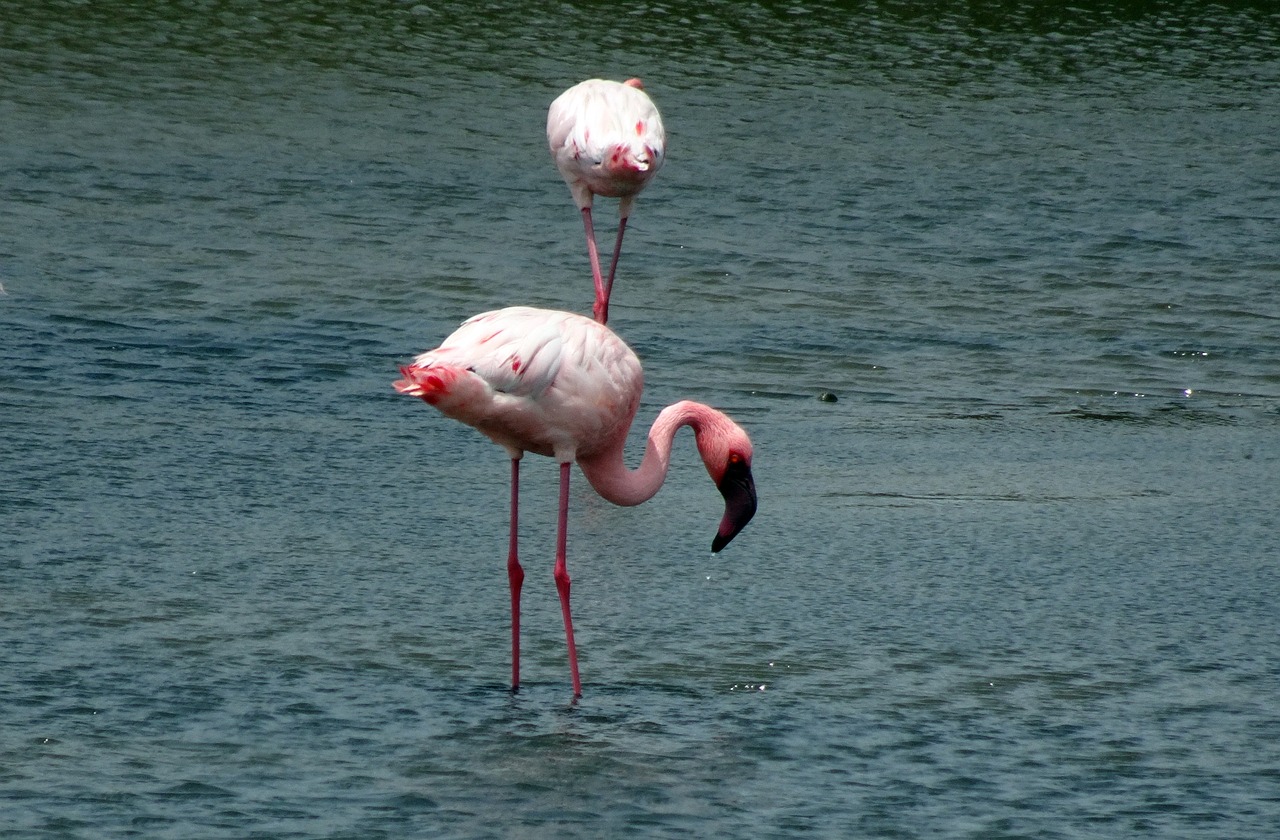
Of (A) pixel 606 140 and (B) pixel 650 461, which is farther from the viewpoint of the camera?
(A) pixel 606 140

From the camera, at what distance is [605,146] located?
7.86 meters

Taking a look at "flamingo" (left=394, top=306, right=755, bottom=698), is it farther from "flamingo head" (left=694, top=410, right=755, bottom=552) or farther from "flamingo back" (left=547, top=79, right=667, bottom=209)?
"flamingo back" (left=547, top=79, right=667, bottom=209)

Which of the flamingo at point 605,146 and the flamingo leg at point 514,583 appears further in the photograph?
the flamingo at point 605,146

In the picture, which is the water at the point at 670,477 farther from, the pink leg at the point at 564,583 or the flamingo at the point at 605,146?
the flamingo at the point at 605,146

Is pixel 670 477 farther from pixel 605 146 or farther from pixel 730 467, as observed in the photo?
pixel 605 146

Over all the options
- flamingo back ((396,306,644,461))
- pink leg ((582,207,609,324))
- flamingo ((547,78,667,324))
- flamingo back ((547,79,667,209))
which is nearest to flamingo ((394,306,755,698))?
flamingo back ((396,306,644,461))

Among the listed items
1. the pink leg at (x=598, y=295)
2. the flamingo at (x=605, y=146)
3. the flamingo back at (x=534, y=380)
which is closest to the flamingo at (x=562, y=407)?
the flamingo back at (x=534, y=380)

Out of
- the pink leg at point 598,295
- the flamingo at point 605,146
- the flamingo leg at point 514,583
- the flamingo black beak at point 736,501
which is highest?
the flamingo at point 605,146

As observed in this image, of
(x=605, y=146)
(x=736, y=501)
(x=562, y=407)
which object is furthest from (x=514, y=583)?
(x=605, y=146)

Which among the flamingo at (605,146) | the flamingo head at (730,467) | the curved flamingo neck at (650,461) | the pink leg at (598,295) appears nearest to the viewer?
the flamingo head at (730,467)

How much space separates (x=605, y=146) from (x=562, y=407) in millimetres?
3408

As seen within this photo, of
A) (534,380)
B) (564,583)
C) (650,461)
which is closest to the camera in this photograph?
(534,380)

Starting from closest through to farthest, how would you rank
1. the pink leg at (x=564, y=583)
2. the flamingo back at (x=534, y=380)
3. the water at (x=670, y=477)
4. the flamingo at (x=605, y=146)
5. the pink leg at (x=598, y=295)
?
the water at (x=670, y=477), the pink leg at (x=564, y=583), the flamingo back at (x=534, y=380), the pink leg at (x=598, y=295), the flamingo at (x=605, y=146)

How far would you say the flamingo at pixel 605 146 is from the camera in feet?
25.7
